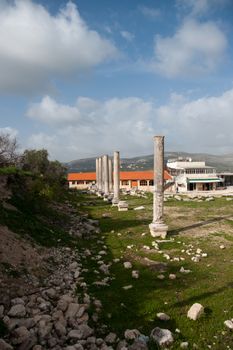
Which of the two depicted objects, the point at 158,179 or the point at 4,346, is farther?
the point at 158,179

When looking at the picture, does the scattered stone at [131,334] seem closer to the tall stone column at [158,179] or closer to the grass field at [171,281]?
the grass field at [171,281]

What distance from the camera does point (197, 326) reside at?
8.12 m

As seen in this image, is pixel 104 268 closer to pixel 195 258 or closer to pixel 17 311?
pixel 195 258

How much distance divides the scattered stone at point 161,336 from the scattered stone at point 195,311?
1.02 metres

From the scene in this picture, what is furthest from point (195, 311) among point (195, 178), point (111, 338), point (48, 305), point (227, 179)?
point (227, 179)

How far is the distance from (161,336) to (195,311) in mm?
1352

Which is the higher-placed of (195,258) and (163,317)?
(195,258)

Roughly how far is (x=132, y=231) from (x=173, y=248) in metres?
4.20

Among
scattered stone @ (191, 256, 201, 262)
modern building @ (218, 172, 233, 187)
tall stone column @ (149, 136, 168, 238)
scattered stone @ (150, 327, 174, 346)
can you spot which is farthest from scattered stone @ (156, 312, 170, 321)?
modern building @ (218, 172, 233, 187)

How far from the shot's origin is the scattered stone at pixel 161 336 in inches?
291

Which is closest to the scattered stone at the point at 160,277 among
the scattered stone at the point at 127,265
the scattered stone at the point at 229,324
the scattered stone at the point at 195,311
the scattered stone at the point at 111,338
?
the scattered stone at the point at 127,265

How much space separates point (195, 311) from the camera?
847cm

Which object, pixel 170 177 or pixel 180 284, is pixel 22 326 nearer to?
pixel 180 284

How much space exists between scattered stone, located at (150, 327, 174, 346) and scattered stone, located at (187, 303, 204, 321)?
40.2 inches
